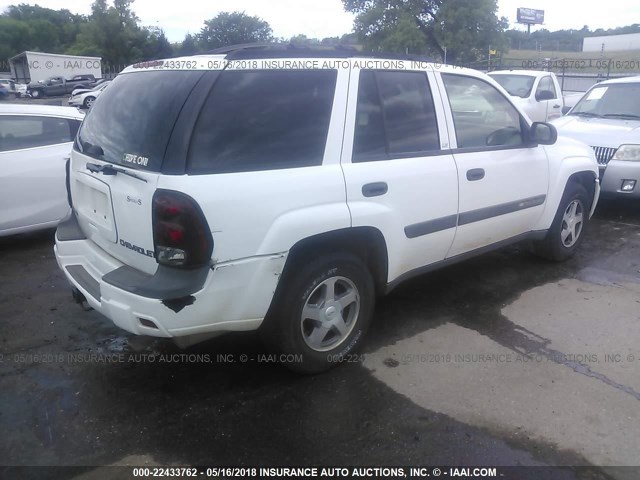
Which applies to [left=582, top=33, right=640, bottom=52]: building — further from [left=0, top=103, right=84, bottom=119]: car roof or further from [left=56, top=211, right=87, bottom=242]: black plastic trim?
[left=56, top=211, right=87, bottom=242]: black plastic trim

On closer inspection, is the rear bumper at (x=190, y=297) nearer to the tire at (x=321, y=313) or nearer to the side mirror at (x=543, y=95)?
the tire at (x=321, y=313)

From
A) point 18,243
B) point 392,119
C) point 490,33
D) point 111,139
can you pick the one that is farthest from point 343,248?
point 490,33

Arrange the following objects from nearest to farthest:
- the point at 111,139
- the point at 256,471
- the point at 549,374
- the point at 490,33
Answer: the point at 256,471 < the point at 111,139 < the point at 549,374 < the point at 490,33

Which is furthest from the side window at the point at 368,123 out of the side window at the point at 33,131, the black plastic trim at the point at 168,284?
the side window at the point at 33,131

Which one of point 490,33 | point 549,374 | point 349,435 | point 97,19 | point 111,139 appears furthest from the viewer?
point 97,19

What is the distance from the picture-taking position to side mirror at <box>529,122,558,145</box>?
4352 mm

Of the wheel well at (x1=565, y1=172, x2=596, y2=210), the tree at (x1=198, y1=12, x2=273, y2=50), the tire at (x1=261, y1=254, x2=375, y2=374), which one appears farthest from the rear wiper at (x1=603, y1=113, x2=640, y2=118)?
the tree at (x1=198, y1=12, x2=273, y2=50)

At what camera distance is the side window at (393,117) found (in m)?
3.27

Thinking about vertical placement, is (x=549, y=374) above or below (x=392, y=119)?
below

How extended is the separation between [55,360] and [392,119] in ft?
8.84

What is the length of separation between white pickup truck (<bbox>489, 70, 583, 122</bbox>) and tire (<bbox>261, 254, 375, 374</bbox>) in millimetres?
9529

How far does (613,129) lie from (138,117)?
622cm

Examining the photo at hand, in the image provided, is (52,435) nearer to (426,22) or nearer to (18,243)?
(18,243)

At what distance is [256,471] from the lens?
8.30ft
